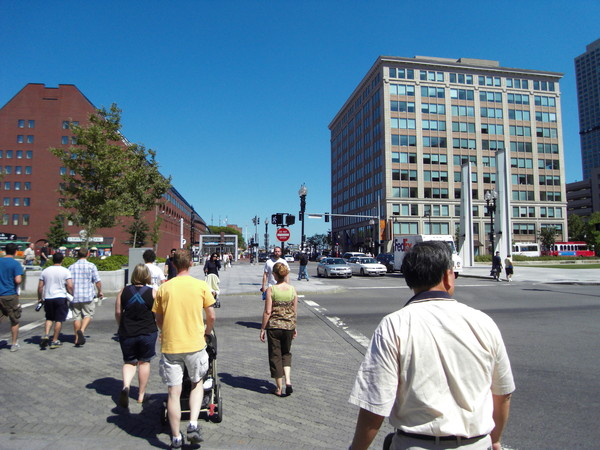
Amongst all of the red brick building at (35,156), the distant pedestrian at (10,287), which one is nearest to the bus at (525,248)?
the red brick building at (35,156)

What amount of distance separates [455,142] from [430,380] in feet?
277

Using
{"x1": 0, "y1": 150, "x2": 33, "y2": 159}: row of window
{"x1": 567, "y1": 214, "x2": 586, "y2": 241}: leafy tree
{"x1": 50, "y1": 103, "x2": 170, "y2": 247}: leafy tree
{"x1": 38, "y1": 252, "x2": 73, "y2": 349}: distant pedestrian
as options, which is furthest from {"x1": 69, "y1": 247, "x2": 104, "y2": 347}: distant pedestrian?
{"x1": 567, "y1": 214, "x2": 586, "y2": 241}: leafy tree

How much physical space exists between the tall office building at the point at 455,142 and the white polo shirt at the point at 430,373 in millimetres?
74266

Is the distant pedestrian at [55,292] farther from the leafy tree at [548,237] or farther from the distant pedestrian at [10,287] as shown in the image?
the leafy tree at [548,237]

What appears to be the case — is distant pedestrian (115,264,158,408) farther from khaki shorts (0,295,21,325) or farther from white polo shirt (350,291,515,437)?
white polo shirt (350,291,515,437)

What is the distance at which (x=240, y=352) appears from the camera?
7.64 metres

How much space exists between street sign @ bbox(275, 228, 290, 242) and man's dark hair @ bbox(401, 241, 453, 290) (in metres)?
15.2

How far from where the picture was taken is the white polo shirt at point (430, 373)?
5.97ft

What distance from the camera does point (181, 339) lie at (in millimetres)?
4039

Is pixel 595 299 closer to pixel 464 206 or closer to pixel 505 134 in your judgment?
pixel 464 206

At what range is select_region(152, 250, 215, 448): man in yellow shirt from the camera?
3960 millimetres

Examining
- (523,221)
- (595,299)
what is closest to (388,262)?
(595,299)

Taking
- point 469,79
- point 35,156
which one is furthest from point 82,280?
point 469,79

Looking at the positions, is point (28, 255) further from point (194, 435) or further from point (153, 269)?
point (194, 435)
